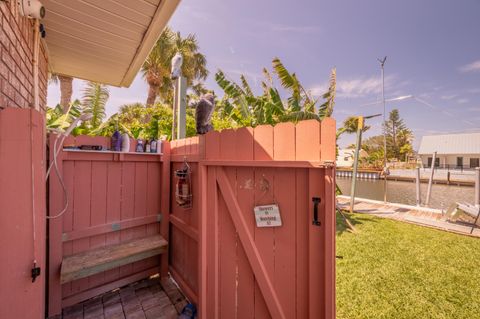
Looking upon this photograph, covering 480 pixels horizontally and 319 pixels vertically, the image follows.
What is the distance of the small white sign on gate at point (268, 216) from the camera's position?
164 cm

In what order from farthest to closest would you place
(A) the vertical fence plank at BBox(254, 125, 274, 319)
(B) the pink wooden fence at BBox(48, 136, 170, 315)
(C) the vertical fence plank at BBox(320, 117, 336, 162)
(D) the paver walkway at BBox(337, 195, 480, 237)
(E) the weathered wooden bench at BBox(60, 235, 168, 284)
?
(D) the paver walkway at BBox(337, 195, 480, 237), (B) the pink wooden fence at BBox(48, 136, 170, 315), (E) the weathered wooden bench at BBox(60, 235, 168, 284), (A) the vertical fence plank at BBox(254, 125, 274, 319), (C) the vertical fence plank at BBox(320, 117, 336, 162)

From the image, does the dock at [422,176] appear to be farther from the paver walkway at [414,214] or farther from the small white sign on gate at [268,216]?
the small white sign on gate at [268,216]

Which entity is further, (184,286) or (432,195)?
(432,195)

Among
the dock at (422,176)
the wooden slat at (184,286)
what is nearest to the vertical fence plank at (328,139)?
the wooden slat at (184,286)

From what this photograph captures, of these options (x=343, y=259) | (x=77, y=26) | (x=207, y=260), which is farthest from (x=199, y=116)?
(x=343, y=259)

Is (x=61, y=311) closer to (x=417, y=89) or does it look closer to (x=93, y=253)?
(x=93, y=253)

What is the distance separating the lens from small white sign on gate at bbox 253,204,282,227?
1.64 metres

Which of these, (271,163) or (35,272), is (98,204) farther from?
(271,163)

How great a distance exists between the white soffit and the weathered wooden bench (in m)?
2.92

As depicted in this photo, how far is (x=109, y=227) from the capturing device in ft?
9.50

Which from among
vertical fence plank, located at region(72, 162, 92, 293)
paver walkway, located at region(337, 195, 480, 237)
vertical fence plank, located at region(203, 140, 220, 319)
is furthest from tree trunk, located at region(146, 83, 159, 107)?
vertical fence plank, located at region(203, 140, 220, 319)

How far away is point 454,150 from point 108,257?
149 feet

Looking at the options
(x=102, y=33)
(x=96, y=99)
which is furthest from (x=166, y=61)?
(x=102, y=33)

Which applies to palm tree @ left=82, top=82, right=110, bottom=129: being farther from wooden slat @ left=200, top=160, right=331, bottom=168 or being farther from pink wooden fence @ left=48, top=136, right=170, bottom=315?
wooden slat @ left=200, top=160, right=331, bottom=168
